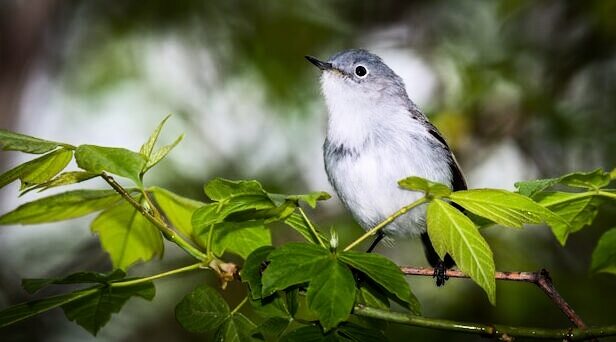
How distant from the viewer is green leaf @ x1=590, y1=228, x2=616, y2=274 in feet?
6.25

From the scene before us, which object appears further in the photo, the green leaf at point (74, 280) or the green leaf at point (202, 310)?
the green leaf at point (202, 310)

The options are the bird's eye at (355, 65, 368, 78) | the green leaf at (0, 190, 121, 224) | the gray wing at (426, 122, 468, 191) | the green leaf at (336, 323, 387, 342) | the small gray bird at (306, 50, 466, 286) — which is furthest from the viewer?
the bird's eye at (355, 65, 368, 78)

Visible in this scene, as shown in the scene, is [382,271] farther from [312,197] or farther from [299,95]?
[299,95]

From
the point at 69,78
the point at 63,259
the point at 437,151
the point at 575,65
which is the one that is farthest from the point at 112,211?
the point at 69,78

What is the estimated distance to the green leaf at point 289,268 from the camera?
144 centimetres

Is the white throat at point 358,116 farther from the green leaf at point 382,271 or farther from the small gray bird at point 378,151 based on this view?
the green leaf at point 382,271

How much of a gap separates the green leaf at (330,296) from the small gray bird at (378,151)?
4.01ft

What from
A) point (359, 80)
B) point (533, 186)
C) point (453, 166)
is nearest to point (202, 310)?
point (533, 186)

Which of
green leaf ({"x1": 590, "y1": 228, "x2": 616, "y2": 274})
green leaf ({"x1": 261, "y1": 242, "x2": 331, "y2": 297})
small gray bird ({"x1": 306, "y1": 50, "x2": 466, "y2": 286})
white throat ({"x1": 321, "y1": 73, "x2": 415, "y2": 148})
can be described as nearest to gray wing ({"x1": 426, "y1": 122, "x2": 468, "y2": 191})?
small gray bird ({"x1": 306, "y1": 50, "x2": 466, "y2": 286})

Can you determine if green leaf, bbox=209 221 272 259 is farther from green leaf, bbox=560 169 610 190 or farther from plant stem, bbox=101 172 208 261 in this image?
green leaf, bbox=560 169 610 190

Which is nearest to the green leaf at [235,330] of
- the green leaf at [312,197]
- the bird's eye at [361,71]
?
the green leaf at [312,197]

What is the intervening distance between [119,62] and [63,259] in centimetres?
173

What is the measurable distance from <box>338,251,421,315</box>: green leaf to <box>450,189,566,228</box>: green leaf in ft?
0.66

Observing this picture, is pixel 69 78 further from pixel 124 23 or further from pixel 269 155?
pixel 269 155
